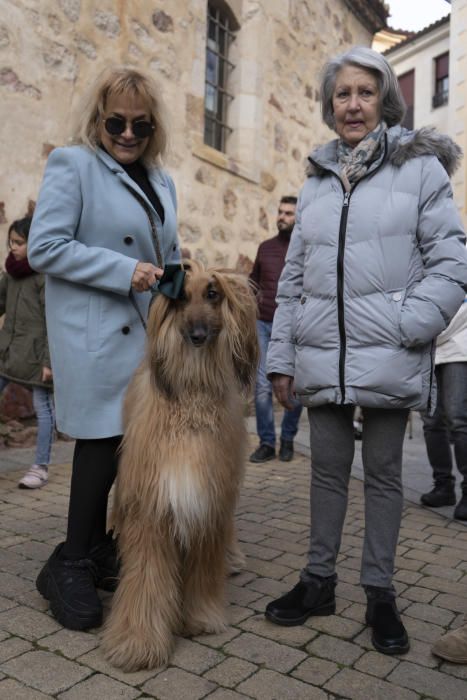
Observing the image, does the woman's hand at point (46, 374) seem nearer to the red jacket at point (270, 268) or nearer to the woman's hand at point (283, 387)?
the red jacket at point (270, 268)

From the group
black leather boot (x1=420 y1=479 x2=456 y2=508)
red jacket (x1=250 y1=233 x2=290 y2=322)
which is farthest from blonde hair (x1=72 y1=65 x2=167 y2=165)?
red jacket (x1=250 y1=233 x2=290 y2=322)

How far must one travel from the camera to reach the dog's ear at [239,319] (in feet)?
7.69

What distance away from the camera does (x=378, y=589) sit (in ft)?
8.83

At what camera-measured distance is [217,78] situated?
329 inches

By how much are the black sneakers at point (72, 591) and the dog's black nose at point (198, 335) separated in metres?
1.12

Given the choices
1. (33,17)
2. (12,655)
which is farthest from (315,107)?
(12,655)

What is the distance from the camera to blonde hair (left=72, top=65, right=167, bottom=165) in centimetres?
264

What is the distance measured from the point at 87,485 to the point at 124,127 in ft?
4.61

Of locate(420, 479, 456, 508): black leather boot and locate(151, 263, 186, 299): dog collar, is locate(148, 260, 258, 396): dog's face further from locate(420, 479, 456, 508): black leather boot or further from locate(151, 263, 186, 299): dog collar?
locate(420, 479, 456, 508): black leather boot

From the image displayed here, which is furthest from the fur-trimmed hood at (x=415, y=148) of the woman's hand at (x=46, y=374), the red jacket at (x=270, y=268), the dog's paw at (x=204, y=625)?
the red jacket at (x=270, y=268)

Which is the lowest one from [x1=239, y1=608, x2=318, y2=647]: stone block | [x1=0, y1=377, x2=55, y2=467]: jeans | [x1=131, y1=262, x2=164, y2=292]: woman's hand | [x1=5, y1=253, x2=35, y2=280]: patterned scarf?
[x1=239, y1=608, x2=318, y2=647]: stone block

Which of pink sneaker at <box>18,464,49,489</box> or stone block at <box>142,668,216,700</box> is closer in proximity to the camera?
stone block at <box>142,668,216,700</box>

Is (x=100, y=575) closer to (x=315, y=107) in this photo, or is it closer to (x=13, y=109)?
(x=13, y=109)

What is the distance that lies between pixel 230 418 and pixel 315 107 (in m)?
8.48
